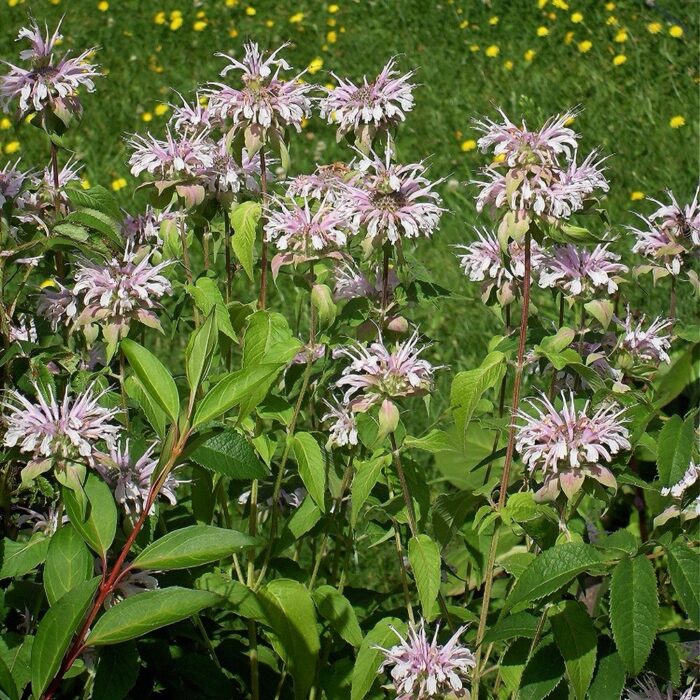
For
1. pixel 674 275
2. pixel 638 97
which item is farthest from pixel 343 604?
pixel 638 97

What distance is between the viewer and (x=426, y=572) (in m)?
1.48

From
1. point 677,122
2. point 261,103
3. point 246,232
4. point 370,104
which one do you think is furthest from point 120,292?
point 677,122

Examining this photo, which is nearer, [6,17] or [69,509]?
[69,509]

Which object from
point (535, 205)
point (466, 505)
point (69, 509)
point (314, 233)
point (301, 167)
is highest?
point (535, 205)

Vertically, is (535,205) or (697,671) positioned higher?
(535,205)

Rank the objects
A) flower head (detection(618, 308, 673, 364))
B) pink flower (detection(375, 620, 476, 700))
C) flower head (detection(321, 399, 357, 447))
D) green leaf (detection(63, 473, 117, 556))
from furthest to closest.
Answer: flower head (detection(618, 308, 673, 364)) → flower head (detection(321, 399, 357, 447)) → pink flower (detection(375, 620, 476, 700)) → green leaf (detection(63, 473, 117, 556))

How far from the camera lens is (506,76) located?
4609 millimetres

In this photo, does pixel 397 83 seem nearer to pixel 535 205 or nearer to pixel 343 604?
pixel 535 205

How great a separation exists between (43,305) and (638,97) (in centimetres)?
336

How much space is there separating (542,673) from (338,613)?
0.35 meters

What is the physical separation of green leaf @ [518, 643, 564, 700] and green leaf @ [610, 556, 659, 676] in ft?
0.55

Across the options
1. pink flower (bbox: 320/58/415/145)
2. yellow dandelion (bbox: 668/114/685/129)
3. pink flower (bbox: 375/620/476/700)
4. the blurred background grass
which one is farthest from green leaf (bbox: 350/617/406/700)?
yellow dandelion (bbox: 668/114/685/129)

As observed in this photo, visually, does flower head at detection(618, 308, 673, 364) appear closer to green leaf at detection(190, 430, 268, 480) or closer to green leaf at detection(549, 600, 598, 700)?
green leaf at detection(549, 600, 598, 700)

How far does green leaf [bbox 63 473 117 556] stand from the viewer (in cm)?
120
